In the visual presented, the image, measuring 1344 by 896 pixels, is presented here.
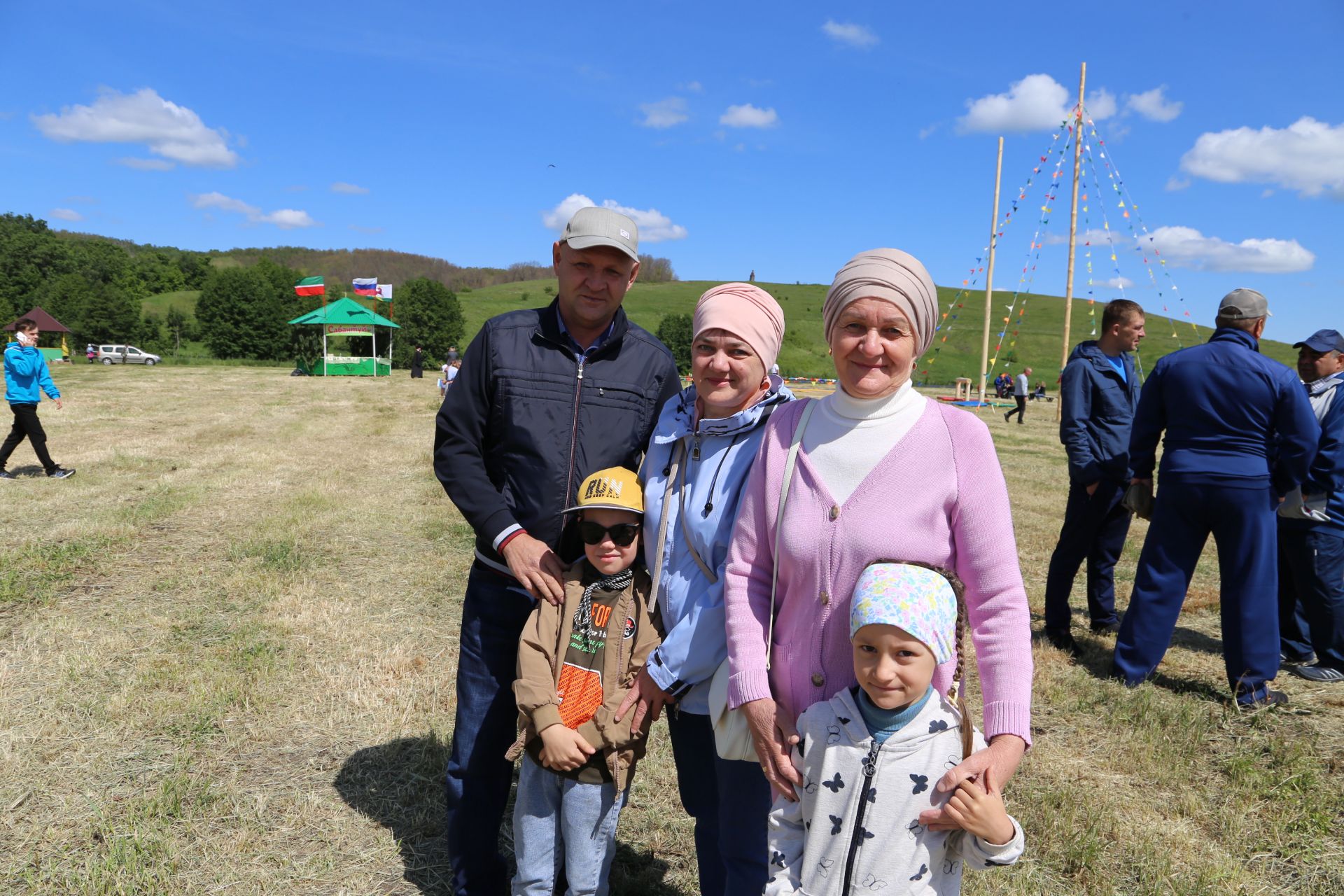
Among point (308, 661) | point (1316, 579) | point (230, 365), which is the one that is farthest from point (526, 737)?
point (230, 365)

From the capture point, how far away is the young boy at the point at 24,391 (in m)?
10.6

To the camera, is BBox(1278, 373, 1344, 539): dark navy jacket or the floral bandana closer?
the floral bandana

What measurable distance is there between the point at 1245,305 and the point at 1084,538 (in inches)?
72.7

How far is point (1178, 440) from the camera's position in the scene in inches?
196

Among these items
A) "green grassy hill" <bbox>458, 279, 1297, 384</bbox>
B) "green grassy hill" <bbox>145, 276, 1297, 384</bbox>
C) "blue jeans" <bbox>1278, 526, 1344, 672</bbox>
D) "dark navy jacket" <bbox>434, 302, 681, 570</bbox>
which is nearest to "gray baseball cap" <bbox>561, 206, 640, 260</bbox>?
"dark navy jacket" <bbox>434, 302, 681, 570</bbox>

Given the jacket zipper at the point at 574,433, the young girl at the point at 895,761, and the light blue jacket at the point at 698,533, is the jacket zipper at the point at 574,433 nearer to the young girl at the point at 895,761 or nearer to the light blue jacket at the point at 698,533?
the light blue jacket at the point at 698,533

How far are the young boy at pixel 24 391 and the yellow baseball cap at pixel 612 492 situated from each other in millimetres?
11149

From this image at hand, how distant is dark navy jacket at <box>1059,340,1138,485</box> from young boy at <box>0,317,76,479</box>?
38.3 ft

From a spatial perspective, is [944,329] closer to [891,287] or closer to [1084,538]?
[1084,538]

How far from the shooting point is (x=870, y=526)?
1.88 m

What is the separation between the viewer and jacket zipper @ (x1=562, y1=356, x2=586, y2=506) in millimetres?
2639

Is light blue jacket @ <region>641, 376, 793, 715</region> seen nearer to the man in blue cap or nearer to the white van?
the man in blue cap

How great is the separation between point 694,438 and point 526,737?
1.05m

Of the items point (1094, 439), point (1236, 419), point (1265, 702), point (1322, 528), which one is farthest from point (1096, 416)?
point (1265, 702)
